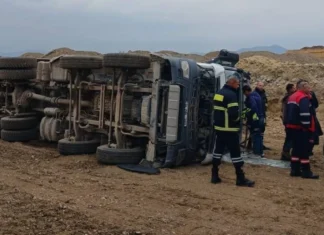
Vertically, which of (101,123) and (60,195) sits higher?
(101,123)

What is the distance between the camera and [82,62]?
369 inches

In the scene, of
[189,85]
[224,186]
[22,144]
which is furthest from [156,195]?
[22,144]

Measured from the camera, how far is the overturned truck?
8516mm

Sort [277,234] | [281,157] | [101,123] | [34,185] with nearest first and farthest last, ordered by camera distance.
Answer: [277,234] < [34,185] < [101,123] < [281,157]

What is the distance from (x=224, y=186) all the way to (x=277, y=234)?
7.16ft

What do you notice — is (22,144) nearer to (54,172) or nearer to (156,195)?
(54,172)

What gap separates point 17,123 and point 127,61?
10.7 feet

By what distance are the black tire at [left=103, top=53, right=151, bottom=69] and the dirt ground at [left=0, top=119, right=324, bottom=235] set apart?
66.7 inches

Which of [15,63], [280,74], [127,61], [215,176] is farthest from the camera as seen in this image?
[280,74]

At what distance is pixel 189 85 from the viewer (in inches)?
338

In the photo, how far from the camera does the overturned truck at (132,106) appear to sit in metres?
8.52

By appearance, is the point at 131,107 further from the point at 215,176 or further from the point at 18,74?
the point at 18,74

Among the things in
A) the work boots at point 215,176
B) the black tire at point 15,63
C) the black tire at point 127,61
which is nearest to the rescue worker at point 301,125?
the work boots at point 215,176

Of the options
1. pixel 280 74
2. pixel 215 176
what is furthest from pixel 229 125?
pixel 280 74
